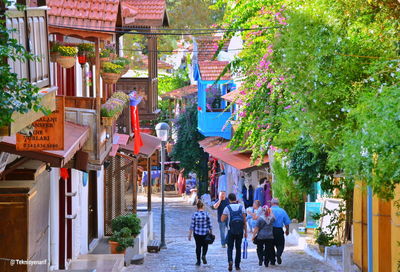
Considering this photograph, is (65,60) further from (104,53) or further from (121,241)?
(121,241)

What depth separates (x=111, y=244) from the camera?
21.1 metres

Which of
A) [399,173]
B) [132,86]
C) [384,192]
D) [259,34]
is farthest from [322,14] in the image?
[132,86]

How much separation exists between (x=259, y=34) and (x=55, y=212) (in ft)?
22.1

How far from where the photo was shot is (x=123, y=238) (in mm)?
21016

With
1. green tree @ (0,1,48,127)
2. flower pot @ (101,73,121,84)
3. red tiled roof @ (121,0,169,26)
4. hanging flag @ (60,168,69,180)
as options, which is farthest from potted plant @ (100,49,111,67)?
green tree @ (0,1,48,127)

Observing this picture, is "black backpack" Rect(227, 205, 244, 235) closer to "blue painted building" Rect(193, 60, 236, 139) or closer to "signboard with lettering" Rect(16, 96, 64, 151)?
"signboard with lettering" Rect(16, 96, 64, 151)

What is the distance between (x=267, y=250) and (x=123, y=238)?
12.1 feet

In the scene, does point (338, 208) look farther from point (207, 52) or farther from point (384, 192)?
point (207, 52)

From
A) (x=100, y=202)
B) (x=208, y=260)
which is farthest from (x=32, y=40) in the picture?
(x=100, y=202)

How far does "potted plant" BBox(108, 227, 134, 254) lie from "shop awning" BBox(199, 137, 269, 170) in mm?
6856

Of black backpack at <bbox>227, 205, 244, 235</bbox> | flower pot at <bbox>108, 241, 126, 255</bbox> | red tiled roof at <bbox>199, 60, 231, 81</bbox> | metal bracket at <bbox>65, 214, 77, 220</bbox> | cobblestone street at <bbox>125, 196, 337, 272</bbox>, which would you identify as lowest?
cobblestone street at <bbox>125, 196, 337, 272</bbox>

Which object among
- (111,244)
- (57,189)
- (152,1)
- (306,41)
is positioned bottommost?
(111,244)

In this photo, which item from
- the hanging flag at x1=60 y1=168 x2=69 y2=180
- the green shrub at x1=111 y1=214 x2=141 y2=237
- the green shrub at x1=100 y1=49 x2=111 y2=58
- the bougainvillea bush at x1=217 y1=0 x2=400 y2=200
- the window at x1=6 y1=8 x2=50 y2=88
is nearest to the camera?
the window at x1=6 y1=8 x2=50 y2=88

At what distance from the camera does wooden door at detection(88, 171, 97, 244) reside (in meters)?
23.2
